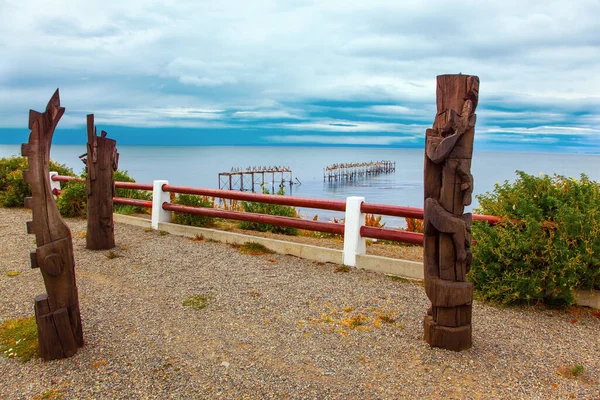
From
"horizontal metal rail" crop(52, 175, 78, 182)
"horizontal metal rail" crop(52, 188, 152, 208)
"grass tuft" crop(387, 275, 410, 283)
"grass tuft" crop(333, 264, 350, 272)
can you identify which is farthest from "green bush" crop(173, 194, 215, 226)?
"grass tuft" crop(387, 275, 410, 283)

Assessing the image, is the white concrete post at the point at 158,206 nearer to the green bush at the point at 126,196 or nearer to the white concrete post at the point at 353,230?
the green bush at the point at 126,196

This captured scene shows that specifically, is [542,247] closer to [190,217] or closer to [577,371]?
[577,371]

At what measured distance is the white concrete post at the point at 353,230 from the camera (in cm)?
721

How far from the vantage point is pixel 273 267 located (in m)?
7.36

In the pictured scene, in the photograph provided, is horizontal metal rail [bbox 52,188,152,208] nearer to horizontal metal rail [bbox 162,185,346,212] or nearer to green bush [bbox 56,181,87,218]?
horizontal metal rail [bbox 162,185,346,212]

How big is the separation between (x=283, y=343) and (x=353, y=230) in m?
2.91

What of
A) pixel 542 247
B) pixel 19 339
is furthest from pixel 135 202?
pixel 542 247

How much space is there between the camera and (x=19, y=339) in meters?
4.66

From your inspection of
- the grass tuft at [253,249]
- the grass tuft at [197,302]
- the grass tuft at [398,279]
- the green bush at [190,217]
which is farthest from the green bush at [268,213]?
the grass tuft at [197,302]

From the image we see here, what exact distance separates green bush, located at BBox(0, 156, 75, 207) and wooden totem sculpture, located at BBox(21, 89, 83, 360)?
9.80 m

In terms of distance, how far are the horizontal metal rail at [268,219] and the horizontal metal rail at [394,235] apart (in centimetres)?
50

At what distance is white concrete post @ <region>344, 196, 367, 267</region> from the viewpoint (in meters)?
7.21

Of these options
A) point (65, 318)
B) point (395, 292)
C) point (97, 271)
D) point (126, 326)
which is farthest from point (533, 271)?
point (97, 271)

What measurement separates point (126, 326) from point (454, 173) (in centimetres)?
377
